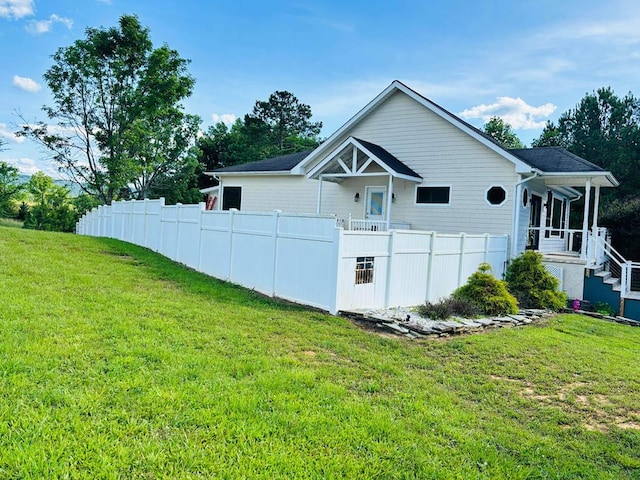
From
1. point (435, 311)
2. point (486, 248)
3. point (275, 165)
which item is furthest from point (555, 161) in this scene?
point (275, 165)

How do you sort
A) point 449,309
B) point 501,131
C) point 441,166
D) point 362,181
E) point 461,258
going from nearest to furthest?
point 449,309 → point 461,258 → point 441,166 → point 362,181 → point 501,131

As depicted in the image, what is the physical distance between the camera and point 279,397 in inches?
154

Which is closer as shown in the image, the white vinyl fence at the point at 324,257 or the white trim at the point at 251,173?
the white vinyl fence at the point at 324,257

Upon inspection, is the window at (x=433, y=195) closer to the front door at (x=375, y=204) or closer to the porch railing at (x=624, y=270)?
the front door at (x=375, y=204)

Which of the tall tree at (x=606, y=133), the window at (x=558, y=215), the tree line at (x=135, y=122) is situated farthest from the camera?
the tree line at (x=135, y=122)

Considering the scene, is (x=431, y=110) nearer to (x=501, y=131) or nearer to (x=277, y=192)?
(x=277, y=192)

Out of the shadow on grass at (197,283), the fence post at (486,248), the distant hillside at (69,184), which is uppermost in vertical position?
the distant hillside at (69,184)

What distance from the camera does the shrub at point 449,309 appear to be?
8.05 metres

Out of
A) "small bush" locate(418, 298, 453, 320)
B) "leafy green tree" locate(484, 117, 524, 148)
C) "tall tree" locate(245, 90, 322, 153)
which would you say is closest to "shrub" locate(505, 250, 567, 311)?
"small bush" locate(418, 298, 453, 320)

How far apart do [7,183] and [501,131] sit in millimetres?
36611

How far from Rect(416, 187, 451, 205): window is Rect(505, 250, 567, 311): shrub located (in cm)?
295

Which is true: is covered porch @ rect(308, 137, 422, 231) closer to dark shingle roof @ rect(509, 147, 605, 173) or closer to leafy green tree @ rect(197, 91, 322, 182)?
dark shingle roof @ rect(509, 147, 605, 173)

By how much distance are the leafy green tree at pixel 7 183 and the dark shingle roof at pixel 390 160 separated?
25302 mm

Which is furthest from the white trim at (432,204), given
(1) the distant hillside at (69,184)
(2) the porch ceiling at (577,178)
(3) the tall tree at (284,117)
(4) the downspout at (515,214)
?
(3) the tall tree at (284,117)
